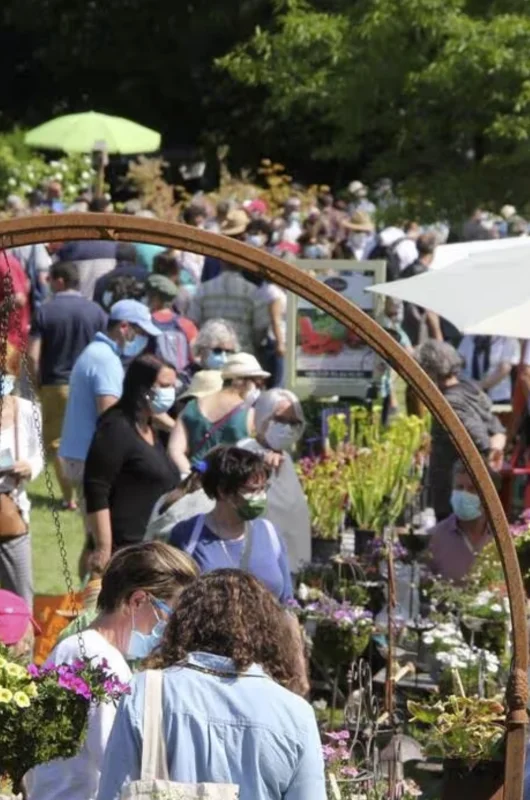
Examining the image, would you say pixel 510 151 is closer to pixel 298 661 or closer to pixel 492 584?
pixel 492 584

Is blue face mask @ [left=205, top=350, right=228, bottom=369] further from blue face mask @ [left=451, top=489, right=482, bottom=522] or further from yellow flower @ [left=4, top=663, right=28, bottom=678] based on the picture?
yellow flower @ [left=4, top=663, right=28, bottom=678]

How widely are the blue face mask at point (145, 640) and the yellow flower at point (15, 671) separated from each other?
484 mm

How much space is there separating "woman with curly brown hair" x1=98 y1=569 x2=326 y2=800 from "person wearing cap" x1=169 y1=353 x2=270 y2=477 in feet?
16.1

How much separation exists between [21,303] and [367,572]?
4897mm

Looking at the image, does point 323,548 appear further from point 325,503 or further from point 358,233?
point 358,233

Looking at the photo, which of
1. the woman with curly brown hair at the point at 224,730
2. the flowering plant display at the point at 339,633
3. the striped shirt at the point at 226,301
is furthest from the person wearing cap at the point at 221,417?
the woman with curly brown hair at the point at 224,730

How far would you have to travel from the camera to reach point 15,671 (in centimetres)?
426

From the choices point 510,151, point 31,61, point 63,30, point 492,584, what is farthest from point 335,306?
point 31,61

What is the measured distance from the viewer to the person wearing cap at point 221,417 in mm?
8852

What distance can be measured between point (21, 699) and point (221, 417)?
4.82m

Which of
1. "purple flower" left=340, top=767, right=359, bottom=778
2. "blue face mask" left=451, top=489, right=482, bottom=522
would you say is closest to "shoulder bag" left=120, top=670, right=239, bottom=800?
"purple flower" left=340, top=767, right=359, bottom=778

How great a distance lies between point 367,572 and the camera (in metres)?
8.11

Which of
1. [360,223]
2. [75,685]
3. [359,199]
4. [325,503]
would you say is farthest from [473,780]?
[359,199]

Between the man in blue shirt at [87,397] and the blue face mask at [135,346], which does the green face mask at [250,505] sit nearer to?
the man in blue shirt at [87,397]
